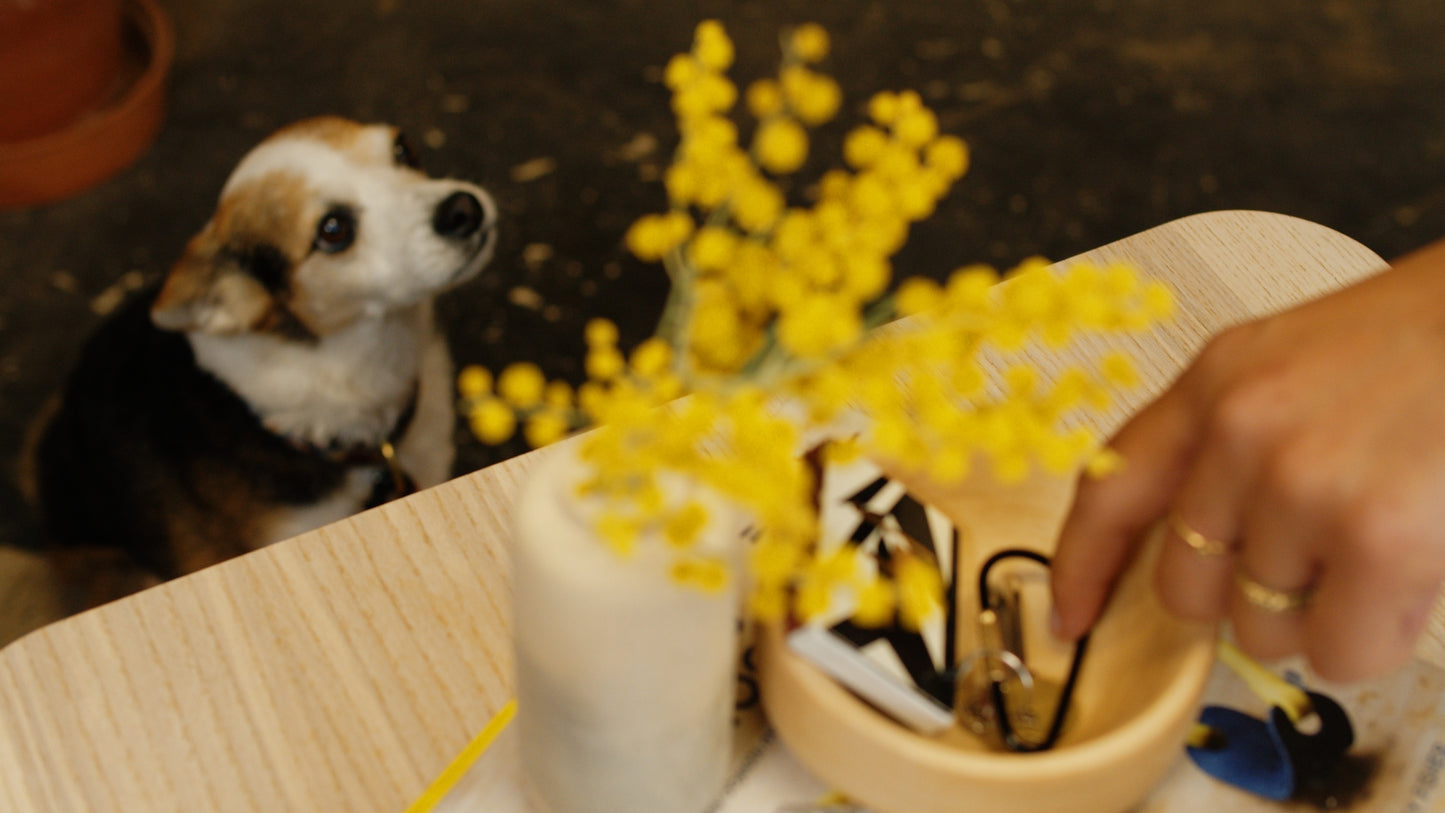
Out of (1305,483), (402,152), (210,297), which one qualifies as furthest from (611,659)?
(402,152)

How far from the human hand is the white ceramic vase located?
0.55 ft

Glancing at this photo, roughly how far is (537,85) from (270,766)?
4.80 feet

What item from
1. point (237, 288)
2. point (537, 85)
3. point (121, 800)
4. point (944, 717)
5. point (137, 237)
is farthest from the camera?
point (537, 85)

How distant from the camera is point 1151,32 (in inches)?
76.7

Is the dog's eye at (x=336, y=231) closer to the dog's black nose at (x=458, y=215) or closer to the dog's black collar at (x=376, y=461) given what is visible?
the dog's black nose at (x=458, y=215)

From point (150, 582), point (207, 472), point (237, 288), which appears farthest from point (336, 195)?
point (150, 582)

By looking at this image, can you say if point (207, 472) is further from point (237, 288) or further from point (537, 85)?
point (537, 85)

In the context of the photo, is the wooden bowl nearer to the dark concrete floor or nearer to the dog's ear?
the dog's ear

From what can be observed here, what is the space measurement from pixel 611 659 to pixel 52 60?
158cm

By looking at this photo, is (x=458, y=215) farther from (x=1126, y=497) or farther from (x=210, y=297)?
(x=1126, y=497)

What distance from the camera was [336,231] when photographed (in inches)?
44.8

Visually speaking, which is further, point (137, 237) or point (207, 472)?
point (137, 237)

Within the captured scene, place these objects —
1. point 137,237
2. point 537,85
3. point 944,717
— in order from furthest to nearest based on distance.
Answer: point 537,85 → point 137,237 → point 944,717

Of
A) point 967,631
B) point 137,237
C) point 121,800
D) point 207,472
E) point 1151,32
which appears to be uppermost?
point 967,631
